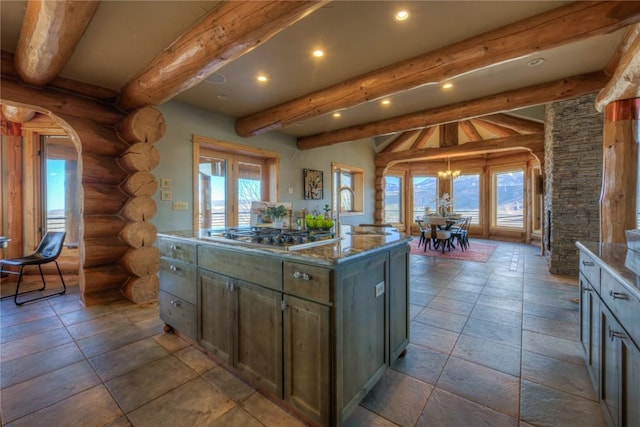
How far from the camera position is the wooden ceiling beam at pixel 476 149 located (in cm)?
625

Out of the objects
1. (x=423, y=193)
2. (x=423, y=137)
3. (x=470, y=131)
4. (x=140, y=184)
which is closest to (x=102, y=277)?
(x=140, y=184)

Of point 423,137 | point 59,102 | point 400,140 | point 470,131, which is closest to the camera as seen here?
point 59,102

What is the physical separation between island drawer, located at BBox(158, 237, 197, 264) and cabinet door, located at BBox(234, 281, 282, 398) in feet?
2.03

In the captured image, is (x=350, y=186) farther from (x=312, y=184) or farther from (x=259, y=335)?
(x=259, y=335)

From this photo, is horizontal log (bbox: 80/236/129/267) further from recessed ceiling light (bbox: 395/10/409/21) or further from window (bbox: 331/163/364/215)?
window (bbox: 331/163/364/215)

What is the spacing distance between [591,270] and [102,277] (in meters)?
4.74

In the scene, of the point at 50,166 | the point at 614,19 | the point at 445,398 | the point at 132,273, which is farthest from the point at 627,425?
the point at 50,166

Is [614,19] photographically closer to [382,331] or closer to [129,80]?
[382,331]

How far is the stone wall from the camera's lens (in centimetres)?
428

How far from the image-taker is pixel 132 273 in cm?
A: 340

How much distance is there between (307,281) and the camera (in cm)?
147

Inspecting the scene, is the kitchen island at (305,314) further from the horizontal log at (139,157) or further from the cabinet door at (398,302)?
the horizontal log at (139,157)

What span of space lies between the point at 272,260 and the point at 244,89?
2960 millimetres

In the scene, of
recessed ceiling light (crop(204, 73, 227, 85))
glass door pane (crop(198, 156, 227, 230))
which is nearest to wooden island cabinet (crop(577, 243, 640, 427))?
recessed ceiling light (crop(204, 73, 227, 85))
